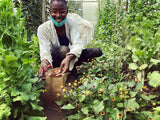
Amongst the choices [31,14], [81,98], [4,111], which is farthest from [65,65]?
[31,14]

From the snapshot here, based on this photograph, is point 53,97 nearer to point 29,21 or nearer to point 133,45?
point 133,45

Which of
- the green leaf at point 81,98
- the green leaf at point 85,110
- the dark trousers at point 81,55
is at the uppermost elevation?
the dark trousers at point 81,55

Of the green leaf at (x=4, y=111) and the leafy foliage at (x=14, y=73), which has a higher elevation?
the leafy foliage at (x=14, y=73)

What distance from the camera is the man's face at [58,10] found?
6.48ft

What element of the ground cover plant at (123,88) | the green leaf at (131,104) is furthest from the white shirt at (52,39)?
the green leaf at (131,104)

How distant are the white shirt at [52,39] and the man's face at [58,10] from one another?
0.15m

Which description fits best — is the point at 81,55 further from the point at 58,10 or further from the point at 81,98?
the point at 81,98

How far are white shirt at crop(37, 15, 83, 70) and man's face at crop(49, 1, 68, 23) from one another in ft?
0.49

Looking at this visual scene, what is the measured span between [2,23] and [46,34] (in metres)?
0.78

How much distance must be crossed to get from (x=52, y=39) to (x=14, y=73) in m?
0.96

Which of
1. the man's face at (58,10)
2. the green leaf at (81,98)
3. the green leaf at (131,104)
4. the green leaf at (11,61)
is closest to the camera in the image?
the green leaf at (11,61)

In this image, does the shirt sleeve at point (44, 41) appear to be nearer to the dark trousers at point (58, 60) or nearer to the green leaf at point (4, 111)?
the dark trousers at point (58, 60)

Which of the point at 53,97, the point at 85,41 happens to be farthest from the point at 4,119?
the point at 85,41

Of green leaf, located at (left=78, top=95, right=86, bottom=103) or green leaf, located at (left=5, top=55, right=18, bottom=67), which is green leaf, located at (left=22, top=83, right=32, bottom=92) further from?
green leaf, located at (left=78, top=95, right=86, bottom=103)
